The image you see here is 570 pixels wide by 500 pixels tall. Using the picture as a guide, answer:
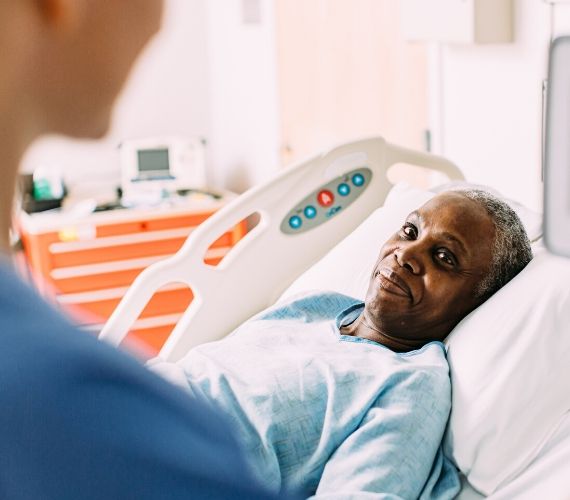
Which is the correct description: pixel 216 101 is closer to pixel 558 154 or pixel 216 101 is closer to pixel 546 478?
pixel 546 478

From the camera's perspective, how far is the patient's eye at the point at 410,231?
1.69 metres

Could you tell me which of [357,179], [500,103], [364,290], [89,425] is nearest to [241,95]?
[357,179]

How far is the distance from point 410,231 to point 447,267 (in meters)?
0.13

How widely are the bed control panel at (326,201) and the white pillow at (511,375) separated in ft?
2.13

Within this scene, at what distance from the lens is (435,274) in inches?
63.2

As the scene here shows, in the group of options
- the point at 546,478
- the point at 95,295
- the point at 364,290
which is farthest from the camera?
the point at 95,295

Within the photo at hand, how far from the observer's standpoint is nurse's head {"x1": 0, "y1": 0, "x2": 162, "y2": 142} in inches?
11.1

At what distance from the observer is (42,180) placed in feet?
11.9

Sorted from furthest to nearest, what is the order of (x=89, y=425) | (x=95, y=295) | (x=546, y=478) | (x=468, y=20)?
1. (x=95, y=295)
2. (x=468, y=20)
3. (x=546, y=478)
4. (x=89, y=425)

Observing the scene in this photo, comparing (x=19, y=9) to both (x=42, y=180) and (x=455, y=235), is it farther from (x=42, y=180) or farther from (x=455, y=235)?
(x=42, y=180)

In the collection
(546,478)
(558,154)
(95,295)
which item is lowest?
(95,295)

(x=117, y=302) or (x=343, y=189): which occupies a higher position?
(x=343, y=189)

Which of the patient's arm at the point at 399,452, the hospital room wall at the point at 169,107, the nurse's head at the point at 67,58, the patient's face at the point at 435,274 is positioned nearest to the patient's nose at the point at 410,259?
the patient's face at the point at 435,274

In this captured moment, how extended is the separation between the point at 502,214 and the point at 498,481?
20.1 inches
